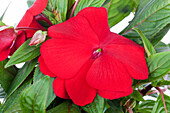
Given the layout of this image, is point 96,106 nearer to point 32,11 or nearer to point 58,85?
point 58,85

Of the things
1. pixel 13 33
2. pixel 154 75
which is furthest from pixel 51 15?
pixel 154 75

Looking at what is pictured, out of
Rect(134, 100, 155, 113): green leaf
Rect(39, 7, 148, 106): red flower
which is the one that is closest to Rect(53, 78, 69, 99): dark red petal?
Rect(39, 7, 148, 106): red flower

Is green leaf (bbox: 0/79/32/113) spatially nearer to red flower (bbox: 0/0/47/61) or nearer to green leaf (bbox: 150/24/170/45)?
red flower (bbox: 0/0/47/61)

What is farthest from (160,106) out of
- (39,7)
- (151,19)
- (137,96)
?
(39,7)

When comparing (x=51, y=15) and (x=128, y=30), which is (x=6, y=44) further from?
(x=128, y=30)

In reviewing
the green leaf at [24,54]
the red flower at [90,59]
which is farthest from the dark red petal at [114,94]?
the green leaf at [24,54]

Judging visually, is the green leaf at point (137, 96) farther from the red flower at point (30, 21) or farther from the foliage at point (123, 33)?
the red flower at point (30, 21)
